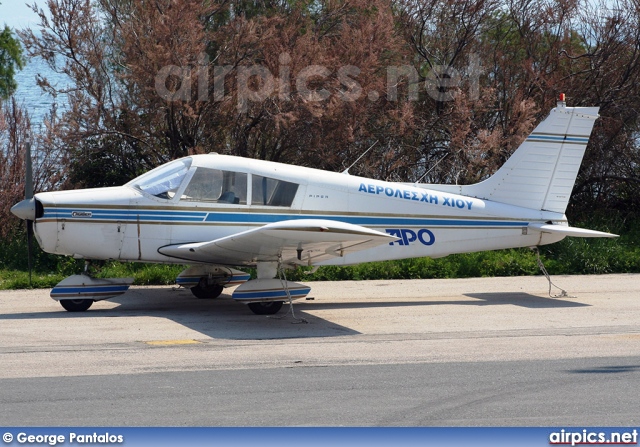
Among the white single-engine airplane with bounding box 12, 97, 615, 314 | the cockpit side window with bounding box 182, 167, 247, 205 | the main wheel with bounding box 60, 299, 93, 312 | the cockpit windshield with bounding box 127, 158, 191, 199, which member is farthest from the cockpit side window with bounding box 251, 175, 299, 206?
the main wheel with bounding box 60, 299, 93, 312

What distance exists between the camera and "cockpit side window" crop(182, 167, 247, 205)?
11070 millimetres

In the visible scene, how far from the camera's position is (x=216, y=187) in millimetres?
11133

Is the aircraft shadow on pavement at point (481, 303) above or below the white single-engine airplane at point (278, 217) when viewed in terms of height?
below

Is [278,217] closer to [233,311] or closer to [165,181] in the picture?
[233,311]

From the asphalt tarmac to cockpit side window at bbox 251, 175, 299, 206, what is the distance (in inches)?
58.8

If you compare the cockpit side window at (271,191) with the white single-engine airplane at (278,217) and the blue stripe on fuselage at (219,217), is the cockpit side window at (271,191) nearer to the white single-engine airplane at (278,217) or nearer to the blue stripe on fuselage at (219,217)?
the white single-engine airplane at (278,217)

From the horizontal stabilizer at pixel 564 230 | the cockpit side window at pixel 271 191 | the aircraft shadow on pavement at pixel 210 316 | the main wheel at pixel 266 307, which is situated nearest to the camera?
the aircraft shadow on pavement at pixel 210 316

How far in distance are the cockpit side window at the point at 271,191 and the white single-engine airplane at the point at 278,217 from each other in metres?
0.01

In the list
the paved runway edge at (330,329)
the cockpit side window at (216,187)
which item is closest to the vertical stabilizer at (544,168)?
the paved runway edge at (330,329)

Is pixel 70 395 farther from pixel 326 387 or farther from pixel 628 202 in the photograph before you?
pixel 628 202

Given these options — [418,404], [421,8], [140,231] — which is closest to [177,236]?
[140,231]

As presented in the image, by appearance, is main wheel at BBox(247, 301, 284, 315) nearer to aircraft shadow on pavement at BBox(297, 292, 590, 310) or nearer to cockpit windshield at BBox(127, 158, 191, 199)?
aircraft shadow on pavement at BBox(297, 292, 590, 310)

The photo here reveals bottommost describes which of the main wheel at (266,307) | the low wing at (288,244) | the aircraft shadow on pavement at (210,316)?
the aircraft shadow on pavement at (210,316)

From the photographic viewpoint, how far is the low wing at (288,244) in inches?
374
